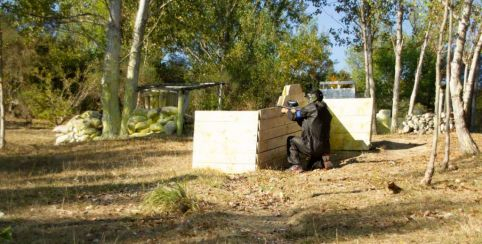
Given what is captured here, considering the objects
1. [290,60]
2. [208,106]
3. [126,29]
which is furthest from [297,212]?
[290,60]

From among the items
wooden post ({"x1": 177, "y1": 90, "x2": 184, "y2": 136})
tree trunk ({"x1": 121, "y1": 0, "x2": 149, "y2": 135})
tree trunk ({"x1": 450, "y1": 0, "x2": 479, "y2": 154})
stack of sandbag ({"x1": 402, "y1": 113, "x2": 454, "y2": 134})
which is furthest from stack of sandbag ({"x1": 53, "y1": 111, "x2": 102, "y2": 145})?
tree trunk ({"x1": 450, "y1": 0, "x2": 479, "y2": 154})

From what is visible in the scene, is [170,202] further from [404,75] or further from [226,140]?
[404,75]

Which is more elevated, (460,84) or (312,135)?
(460,84)

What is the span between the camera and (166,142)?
631 inches

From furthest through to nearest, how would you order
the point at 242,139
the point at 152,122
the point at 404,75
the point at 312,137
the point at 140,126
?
1. the point at 404,75
2. the point at 152,122
3. the point at 140,126
4. the point at 242,139
5. the point at 312,137

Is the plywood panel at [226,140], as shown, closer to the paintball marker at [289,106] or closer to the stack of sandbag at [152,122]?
the paintball marker at [289,106]

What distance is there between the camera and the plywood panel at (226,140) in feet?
33.7

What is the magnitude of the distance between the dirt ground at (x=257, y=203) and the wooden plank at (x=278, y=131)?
28.7 inches

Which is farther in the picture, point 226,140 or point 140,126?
point 140,126

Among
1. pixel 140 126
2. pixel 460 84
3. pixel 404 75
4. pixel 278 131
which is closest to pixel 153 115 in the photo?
pixel 140 126

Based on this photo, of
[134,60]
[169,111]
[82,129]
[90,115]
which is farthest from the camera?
[90,115]

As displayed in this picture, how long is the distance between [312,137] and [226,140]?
64.0 inches

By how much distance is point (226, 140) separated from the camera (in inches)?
414

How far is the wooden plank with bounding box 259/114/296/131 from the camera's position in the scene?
33.9 ft
